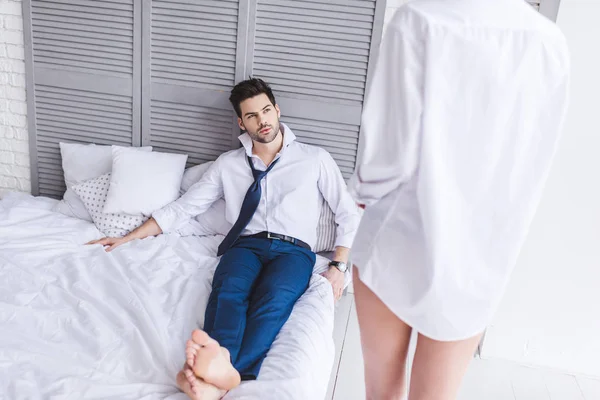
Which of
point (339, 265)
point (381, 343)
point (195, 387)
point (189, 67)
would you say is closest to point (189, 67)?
point (189, 67)

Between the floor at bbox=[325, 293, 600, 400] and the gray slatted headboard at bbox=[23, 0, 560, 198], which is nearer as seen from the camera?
the floor at bbox=[325, 293, 600, 400]

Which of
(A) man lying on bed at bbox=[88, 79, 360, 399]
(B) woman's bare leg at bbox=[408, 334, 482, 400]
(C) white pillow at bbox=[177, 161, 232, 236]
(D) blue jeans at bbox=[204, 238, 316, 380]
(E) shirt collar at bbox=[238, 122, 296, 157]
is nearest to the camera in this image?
(B) woman's bare leg at bbox=[408, 334, 482, 400]

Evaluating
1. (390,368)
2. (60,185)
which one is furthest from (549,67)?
(60,185)

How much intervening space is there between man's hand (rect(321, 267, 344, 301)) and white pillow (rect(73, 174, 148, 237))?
891 millimetres

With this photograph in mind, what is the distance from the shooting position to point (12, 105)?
110 inches

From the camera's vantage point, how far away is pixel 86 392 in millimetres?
1354

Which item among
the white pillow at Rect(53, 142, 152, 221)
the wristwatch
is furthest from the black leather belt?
the white pillow at Rect(53, 142, 152, 221)

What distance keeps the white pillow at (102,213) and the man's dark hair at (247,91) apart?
2.20ft

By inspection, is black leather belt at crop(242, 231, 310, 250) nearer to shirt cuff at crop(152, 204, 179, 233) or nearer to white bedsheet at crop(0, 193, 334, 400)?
white bedsheet at crop(0, 193, 334, 400)

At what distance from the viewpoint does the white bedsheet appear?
1412 millimetres

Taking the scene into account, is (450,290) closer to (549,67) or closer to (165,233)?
(549,67)

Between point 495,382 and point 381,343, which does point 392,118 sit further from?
point 495,382

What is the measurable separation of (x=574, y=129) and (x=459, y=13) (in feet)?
4.56

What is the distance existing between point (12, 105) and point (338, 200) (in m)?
1.79
